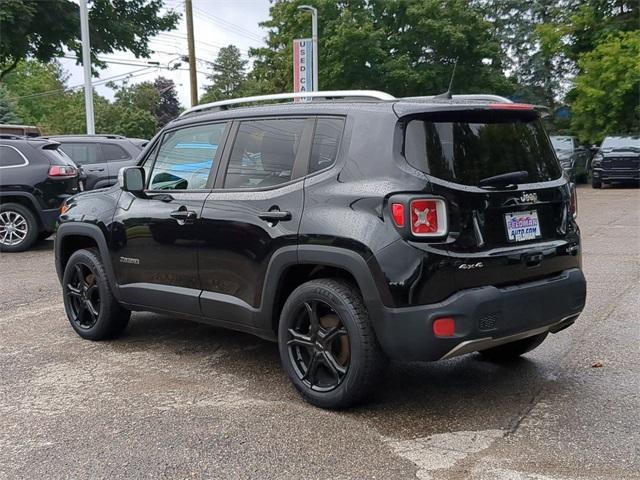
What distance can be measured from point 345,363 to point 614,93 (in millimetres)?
24285

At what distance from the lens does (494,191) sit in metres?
3.79

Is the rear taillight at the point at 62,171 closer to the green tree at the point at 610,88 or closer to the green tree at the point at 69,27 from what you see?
the green tree at the point at 69,27

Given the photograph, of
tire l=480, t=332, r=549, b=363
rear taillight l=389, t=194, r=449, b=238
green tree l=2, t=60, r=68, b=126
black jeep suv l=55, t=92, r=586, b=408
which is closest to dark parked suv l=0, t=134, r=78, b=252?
black jeep suv l=55, t=92, r=586, b=408

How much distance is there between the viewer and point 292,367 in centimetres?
414

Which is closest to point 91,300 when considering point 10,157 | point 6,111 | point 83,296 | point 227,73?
point 83,296

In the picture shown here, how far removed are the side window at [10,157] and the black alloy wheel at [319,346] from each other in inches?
314

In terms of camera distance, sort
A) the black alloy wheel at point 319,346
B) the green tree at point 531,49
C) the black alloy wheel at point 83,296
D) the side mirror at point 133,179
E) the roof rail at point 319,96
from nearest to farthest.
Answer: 1. the black alloy wheel at point 319,346
2. the roof rail at point 319,96
3. the side mirror at point 133,179
4. the black alloy wheel at point 83,296
5. the green tree at point 531,49

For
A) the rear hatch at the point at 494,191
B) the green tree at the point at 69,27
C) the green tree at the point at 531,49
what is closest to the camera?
the rear hatch at the point at 494,191

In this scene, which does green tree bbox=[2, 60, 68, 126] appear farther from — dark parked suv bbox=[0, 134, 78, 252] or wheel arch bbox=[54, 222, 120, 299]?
wheel arch bbox=[54, 222, 120, 299]

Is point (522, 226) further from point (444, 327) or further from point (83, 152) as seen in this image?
point (83, 152)

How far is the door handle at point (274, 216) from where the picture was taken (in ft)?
13.4

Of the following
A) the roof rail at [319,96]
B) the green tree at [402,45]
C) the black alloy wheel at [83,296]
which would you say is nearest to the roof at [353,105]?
the roof rail at [319,96]

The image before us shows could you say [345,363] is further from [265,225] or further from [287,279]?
[265,225]

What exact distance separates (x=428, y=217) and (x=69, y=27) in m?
19.6
